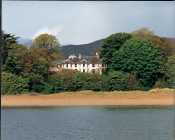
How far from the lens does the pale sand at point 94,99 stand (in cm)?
1548

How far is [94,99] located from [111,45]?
319 cm

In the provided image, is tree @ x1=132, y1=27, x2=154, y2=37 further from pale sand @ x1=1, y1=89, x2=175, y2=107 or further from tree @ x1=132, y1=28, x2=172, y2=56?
pale sand @ x1=1, y1=89, x2=175, y2=107

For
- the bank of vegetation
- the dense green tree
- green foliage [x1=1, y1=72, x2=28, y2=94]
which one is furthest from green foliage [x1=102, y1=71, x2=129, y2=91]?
the dense green tree

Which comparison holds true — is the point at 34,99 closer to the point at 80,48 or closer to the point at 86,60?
the point at 86,60

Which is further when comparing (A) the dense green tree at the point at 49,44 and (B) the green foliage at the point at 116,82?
(A) the dense green tree at the point at 49,44

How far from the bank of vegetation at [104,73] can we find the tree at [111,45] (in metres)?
0.04

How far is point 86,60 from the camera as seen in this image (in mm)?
26109

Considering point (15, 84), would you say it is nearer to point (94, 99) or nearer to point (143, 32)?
point (94, 99)

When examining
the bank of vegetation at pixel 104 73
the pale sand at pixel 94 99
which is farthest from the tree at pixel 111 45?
the pale sand at pixel 94 99

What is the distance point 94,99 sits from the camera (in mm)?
16250

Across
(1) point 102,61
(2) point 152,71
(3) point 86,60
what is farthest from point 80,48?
(2) point 152,71

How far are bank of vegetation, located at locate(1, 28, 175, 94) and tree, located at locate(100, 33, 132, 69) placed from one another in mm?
39

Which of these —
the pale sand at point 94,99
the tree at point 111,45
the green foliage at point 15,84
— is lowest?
the pale sand at point 94,99

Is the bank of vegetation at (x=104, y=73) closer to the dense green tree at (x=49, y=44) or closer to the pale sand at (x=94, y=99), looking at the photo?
the pale sand at (x=94, y=99)
